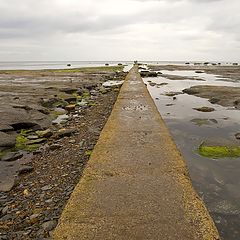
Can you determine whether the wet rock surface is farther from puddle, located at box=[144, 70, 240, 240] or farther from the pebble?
the pebble

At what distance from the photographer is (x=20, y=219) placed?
545 centimetres

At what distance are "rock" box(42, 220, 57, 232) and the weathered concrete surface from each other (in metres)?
0.52

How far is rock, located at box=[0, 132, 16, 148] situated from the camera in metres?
9.79

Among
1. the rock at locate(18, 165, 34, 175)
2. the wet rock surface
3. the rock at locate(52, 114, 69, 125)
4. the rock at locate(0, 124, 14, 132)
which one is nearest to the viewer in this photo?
the rock at locate(18, 165, 34, 175)

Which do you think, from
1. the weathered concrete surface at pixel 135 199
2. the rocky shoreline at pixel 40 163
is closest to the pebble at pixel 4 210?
the rocky shoreline at pixel 40 163

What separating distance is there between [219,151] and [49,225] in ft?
20.1

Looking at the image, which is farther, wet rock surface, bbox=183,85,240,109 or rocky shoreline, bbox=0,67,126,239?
wet rock surface, bbox=183,85,240,109

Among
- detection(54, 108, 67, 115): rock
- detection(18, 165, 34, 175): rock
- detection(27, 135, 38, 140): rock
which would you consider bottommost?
detection(54, 108, 67, 115): rock

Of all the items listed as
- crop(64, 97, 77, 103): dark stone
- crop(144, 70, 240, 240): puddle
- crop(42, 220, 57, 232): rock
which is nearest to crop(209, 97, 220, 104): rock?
crop(144, 70, 240, 240): puddle

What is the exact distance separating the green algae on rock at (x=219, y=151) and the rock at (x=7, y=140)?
5745mm

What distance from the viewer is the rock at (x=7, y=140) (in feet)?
32.1

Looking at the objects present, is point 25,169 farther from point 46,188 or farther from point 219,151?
point 219,151

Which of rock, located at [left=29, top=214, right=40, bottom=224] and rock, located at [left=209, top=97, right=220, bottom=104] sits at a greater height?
rock, located at [left=29, top=214, right=40, bottom=224]

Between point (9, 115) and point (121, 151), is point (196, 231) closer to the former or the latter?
point (121, 151)
